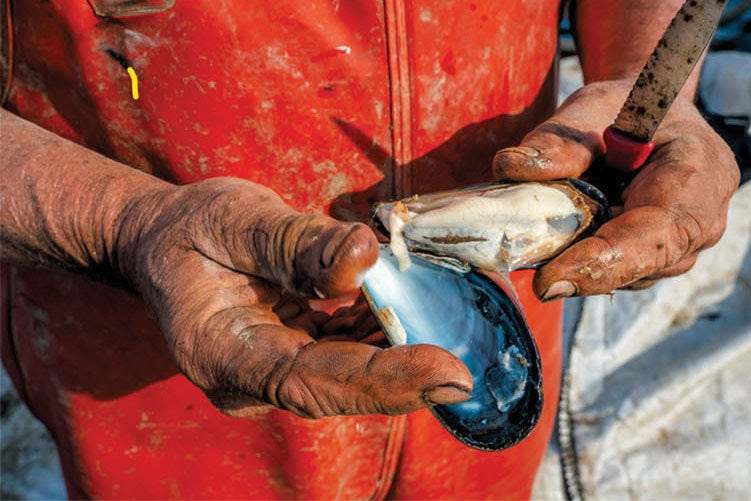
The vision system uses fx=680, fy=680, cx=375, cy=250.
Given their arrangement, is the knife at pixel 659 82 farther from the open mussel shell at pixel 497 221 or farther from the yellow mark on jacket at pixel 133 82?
the yellow mark on jacket at pixel 133 82

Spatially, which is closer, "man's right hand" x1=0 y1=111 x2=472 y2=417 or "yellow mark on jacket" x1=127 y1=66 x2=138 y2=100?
"man's right hand" x1=0 y1=111 x2=472 y2=417

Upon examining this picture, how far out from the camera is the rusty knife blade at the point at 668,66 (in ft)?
3.06

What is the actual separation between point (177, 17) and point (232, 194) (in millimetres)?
281

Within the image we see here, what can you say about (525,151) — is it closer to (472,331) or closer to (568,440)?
(472,331)

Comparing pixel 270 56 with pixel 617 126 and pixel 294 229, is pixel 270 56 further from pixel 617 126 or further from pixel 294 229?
pixel 617 126

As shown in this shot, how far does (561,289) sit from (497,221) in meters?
0.14

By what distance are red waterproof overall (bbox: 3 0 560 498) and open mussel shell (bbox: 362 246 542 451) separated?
0.18 m

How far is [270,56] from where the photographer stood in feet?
3.39

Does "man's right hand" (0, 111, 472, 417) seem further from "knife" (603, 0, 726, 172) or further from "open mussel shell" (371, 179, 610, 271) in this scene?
"knife" (603, 0, 726, 172)

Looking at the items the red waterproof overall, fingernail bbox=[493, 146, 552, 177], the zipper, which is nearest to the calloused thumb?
fingernail bbox=[493, 146, 552, 177]

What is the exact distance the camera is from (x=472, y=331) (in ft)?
3.66

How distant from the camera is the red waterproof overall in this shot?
103cm

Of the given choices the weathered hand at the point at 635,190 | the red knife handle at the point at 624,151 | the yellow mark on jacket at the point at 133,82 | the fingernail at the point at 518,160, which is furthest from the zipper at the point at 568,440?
the yellow mark on jacket at the point at 133,82

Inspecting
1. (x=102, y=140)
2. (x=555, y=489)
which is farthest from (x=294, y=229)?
(x=555, y=489)
